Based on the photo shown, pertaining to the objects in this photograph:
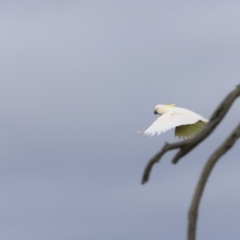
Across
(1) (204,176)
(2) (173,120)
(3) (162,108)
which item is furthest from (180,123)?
(1) (204,176)

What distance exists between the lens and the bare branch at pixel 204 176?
271 cm

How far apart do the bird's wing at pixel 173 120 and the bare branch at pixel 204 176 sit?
12497 mm

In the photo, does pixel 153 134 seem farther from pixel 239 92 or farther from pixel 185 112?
pixel 239 92

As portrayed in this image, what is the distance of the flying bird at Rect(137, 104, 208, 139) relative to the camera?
15.9 meters

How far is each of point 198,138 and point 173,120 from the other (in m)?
13.5

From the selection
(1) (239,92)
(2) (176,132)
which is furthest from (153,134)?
(1) (239,92)

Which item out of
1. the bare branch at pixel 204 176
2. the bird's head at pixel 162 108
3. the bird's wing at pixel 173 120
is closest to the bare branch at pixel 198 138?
the bare branch at pixel 204 176

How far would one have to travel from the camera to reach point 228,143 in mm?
2938

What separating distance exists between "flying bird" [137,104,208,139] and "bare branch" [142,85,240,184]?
1247cm

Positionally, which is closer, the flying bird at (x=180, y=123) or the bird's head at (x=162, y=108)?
the flying bird at (x=180, y=123)

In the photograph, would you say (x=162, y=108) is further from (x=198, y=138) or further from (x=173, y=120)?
(x=198, y=138)

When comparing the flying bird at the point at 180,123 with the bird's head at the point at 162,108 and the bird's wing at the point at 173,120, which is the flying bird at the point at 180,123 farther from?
the bird's head at the point at 162,108

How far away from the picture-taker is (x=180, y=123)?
1614cm

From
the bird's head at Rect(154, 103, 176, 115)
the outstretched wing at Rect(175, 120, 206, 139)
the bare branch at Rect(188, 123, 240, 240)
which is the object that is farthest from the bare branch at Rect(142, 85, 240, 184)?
the bird's head at Rect(154, 103, 176, 115)
